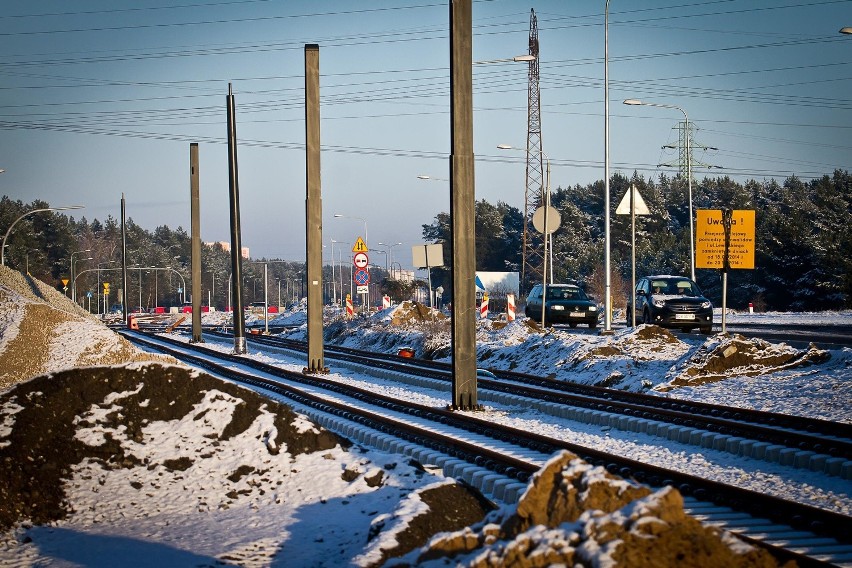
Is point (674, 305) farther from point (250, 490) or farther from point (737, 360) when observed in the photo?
point (250, 490)

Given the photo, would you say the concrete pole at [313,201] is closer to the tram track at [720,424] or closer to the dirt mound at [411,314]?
the tram track at [720,424]

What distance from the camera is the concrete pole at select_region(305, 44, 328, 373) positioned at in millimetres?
25734

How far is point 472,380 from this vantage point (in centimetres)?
1767

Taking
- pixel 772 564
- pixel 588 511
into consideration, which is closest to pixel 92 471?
pixel 588 511

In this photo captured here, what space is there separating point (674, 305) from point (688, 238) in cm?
3869

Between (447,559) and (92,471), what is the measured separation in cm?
581

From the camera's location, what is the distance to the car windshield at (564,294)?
1619 inches

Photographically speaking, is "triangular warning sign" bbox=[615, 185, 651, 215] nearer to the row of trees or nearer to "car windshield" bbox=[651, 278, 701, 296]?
"car windshield" bbox=[651, 278, 701, 296]

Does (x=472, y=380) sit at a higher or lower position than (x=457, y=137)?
lower

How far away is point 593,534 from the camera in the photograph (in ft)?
18.1

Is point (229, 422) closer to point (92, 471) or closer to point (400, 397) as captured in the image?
point (92, 471)

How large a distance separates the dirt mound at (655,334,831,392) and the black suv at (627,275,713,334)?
13.5m

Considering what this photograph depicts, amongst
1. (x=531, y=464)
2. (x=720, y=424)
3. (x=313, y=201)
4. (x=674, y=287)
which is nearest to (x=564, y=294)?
(x=674, y=287)

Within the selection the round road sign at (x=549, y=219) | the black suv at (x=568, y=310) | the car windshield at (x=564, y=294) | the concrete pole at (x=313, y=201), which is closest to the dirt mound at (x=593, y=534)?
the concrete pole at (x=313, y=201)
